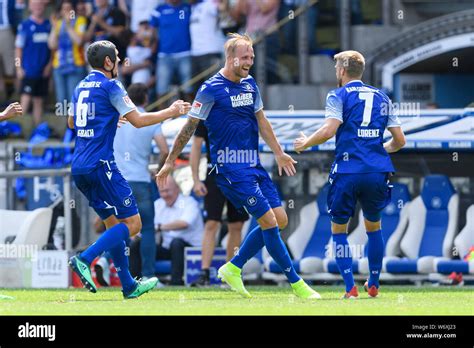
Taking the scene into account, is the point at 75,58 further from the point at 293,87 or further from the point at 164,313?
the point at 164,313

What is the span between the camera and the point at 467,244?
17.2m

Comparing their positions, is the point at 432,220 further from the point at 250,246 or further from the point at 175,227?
the point at 250,246

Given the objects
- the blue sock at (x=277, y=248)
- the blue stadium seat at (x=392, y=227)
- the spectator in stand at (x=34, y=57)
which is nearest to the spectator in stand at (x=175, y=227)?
the blue stadium seat at (x=392, y=227)

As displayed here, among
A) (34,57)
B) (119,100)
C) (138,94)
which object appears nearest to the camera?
(119,100)

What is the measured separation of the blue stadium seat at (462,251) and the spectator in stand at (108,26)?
6.99 metres

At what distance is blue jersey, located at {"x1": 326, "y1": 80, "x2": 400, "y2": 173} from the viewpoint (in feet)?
42.5

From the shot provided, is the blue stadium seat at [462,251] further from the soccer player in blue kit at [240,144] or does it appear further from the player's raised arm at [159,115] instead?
the player's raised arm at [159,115]

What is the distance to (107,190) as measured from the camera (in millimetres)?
12852

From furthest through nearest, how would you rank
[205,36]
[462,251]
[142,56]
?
[142,56] → [205,36] → [462,251]

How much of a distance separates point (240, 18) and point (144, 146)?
552 cm

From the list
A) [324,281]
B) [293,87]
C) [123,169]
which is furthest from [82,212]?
[293,87]

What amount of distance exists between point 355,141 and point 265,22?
27.1ft

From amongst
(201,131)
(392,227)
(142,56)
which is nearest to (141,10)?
(142,56)

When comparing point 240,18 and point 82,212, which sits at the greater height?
point 240,18
